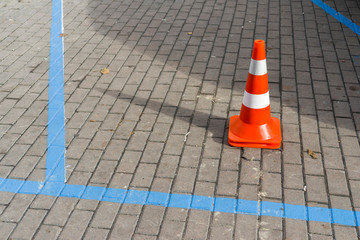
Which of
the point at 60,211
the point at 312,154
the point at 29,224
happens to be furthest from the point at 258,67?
the point at 29,224

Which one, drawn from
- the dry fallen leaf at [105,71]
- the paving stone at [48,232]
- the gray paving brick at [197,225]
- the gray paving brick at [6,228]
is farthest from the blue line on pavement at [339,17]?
the gray paving brick at [6,228]

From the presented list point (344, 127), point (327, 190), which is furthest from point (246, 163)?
point (344, 127)

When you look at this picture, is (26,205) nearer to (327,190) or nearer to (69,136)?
(69,136)

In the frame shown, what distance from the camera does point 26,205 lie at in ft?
11.6

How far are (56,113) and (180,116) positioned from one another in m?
1.51

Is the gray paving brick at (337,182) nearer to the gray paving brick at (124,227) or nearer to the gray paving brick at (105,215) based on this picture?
the gray paving brick at (124,227)

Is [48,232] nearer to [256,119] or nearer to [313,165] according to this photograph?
[256,119]

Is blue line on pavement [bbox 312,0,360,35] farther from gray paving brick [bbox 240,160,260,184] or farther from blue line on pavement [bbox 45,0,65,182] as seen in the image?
blue line on pavement [bbox 45,0,65,182]

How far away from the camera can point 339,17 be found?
22.4ft

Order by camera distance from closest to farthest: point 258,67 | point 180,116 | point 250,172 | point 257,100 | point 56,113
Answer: point 250,172 → point 258,67 → point 257,100 → point 180,116 → point 56,113

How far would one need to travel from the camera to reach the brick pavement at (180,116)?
3.35 meters

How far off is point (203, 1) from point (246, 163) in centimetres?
481

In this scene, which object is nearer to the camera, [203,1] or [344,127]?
[344,127]

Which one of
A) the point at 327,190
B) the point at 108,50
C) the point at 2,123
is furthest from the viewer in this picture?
the point at 108,50
